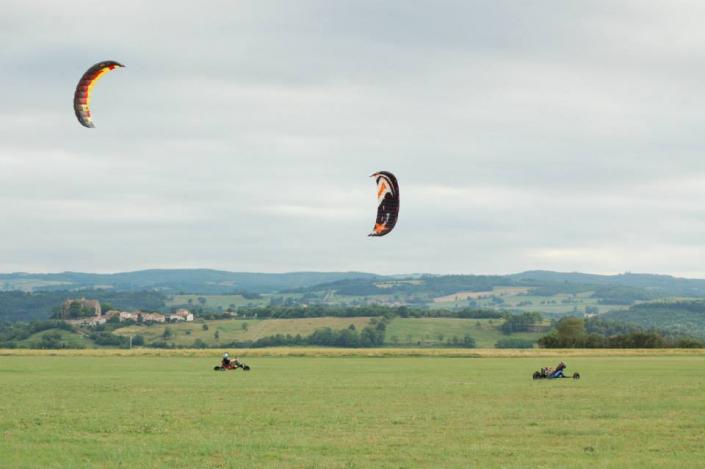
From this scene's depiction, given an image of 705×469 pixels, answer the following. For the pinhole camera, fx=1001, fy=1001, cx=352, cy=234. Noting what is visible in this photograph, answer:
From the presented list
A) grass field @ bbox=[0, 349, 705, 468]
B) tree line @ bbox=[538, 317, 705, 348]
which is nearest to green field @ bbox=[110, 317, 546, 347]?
tree line @ bbox=[538, 317, 705, 348]

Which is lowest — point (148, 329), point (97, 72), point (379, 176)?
point (148, 329)

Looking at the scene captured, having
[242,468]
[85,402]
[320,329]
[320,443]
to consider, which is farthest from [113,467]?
[320,329]

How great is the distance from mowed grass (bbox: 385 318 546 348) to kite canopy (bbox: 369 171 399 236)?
10462 centimetres

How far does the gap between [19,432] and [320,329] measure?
484ft

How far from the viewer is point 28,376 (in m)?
46.0

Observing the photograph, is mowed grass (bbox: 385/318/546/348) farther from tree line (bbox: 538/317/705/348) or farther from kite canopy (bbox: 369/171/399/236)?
kite canopy (bbox: 369/171/399/236)

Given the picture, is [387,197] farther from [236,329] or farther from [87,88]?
[236,329]

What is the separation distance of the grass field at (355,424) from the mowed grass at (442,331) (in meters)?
122

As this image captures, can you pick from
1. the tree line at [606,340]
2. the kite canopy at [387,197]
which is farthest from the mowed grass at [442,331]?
the kite canopy at [387,197]

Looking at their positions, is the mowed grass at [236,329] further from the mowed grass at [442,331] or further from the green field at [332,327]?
the mowed grass at [442,331]

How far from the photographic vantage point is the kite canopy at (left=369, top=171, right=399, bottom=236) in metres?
53.2

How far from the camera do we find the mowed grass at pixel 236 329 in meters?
168

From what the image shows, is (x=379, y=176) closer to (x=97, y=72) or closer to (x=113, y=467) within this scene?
(x=97, y=72)

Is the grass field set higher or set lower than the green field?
higher
